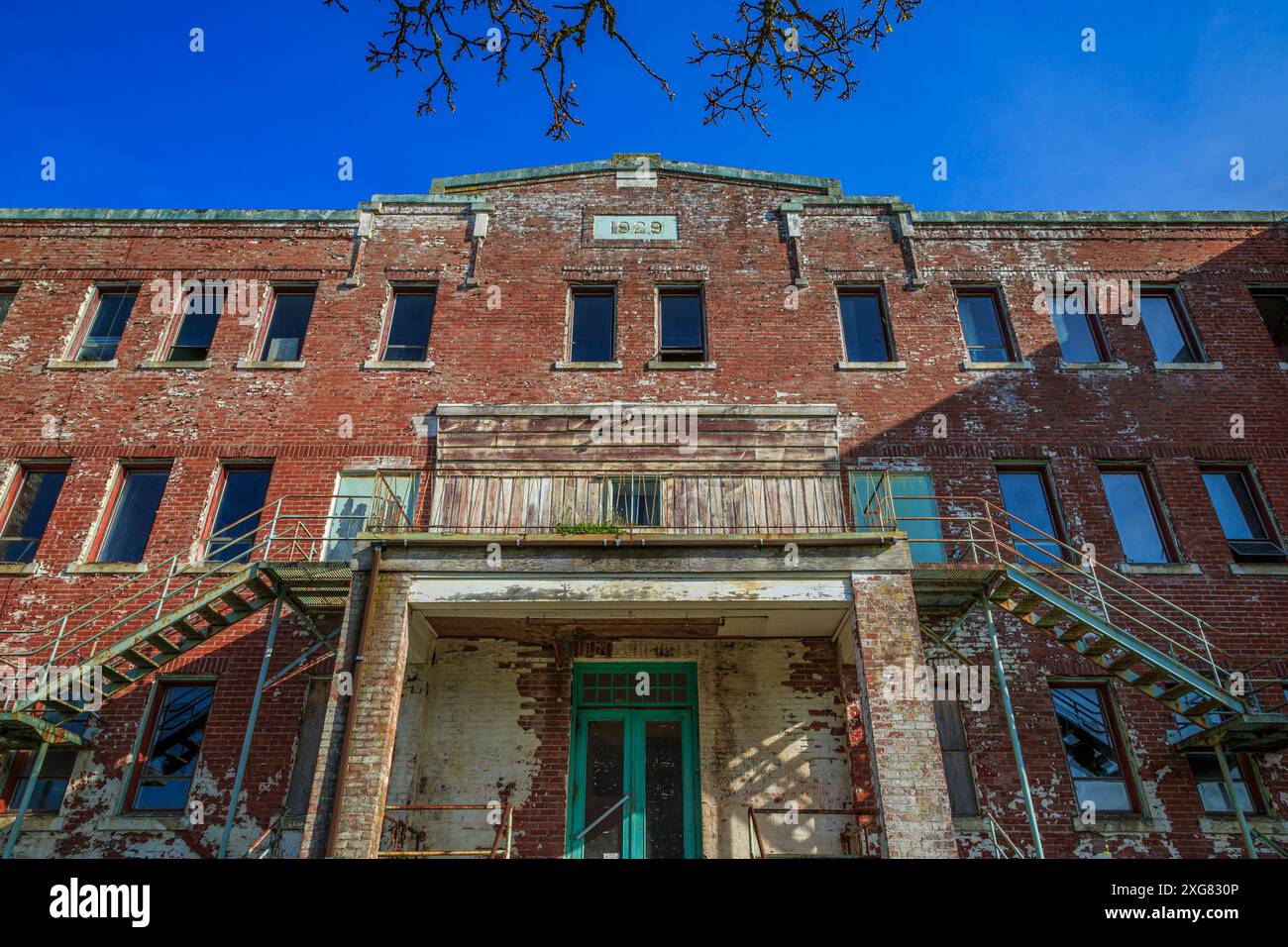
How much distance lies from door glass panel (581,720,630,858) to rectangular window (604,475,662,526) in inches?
117

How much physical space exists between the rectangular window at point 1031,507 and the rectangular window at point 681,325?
575cm

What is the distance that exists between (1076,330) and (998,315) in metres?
1.45

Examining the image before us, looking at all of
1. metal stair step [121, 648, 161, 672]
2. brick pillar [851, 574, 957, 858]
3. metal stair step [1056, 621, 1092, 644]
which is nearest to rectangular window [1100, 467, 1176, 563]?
metal stair step [1056, 621, 1092, 644]

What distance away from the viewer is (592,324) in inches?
611

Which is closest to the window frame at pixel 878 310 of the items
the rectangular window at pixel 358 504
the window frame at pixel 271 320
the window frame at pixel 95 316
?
the rectangular window at pixel 358 504

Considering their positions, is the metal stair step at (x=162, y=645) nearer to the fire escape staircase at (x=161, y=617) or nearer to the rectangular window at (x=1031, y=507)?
the fire escape staircase at (x=161, y=617)

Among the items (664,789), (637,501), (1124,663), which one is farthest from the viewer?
(637,501)

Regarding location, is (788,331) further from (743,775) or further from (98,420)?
(98,420)

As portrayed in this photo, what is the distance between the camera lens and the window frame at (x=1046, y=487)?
42.3 ft

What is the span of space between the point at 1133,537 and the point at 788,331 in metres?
6.71

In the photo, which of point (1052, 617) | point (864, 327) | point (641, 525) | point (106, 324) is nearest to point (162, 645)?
point (641, 525)

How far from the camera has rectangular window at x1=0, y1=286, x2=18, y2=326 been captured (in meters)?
15.5

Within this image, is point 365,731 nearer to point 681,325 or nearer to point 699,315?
point 681,325
